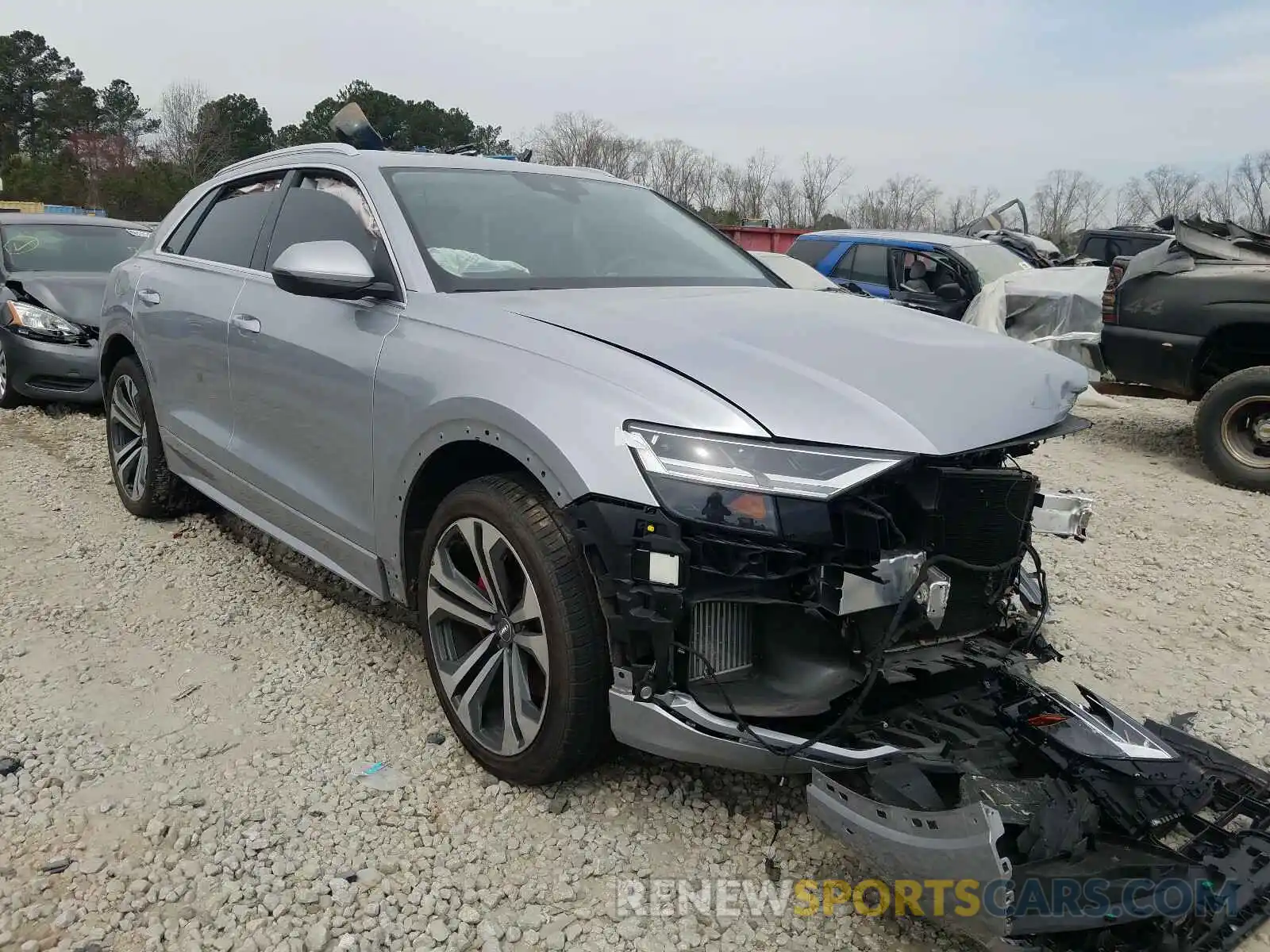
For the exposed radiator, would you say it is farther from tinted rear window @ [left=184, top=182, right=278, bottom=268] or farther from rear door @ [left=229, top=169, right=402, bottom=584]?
tinted rear window @ [left=184, top=182, right=278, bottom=268]

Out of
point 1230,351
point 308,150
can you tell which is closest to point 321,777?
point 308,150

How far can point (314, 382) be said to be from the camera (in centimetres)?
308

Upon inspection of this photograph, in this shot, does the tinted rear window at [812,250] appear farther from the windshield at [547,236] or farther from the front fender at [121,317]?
the front fender at [121,317]

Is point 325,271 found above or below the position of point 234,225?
below

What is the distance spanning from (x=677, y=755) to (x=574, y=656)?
1.11ft

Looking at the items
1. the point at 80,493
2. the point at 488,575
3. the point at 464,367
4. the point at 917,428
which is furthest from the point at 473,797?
the point at 80,493

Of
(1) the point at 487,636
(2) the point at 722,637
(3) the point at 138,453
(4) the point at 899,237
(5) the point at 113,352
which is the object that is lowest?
(3) the point at 138,453

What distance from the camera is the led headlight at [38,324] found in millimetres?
7047

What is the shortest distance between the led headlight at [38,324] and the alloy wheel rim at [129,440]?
2.66 metres

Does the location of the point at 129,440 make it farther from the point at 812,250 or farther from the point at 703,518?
the point at 812,250

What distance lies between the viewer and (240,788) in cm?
262

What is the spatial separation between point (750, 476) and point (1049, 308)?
8.42 metres

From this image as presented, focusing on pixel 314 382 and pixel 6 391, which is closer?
pixel 314 382

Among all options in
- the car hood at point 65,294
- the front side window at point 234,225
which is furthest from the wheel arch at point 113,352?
the car hood at point 65,294
